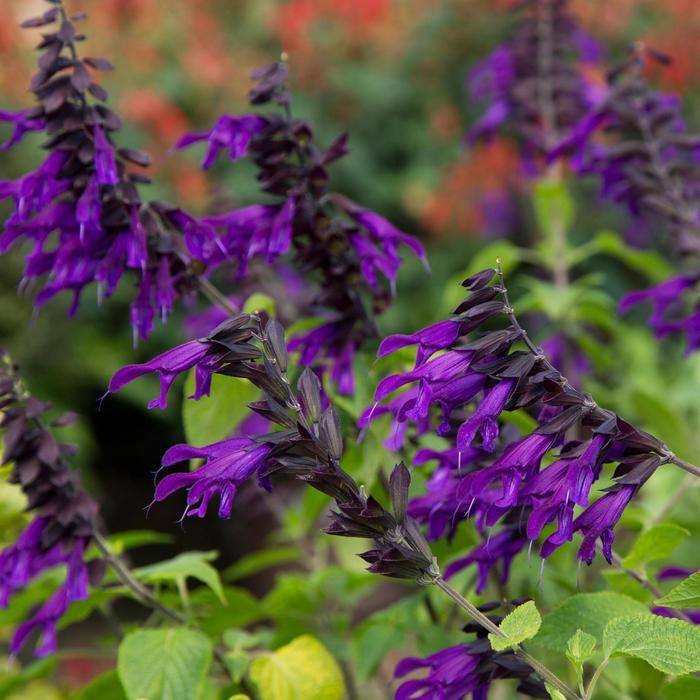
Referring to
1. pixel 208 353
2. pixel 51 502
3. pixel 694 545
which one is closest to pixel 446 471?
pixel 208 353

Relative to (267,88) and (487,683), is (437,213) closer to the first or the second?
(267,88)

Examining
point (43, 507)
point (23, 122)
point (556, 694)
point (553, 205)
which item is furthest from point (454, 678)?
point (553, 205)

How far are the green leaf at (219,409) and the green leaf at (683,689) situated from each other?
0.57 meters

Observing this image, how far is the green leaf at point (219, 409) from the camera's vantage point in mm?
1213

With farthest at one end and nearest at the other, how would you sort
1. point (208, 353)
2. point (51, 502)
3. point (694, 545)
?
1. point (694, 545)
2. point (51, 502)
3. point (208, 353)

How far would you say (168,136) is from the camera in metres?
3.92

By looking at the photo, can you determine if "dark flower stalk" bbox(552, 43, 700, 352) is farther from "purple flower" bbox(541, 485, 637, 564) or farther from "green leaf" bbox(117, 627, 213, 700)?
"green leaf" bbox(117, 627, 213, 700)

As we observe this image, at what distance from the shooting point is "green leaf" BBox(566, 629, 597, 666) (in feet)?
2.80

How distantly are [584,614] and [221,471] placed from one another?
418mm

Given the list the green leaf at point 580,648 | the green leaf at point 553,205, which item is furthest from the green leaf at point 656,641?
the green leaf at point 553,205

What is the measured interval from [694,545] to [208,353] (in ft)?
4.55

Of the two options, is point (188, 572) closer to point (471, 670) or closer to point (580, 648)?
point (471, 670)

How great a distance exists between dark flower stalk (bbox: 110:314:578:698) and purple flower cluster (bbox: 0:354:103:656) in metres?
0.35

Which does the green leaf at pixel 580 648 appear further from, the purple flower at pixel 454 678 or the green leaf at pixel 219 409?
the green leaf at pixel 219 409
